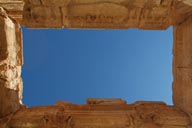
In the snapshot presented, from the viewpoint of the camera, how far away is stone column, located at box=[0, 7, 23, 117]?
800 centimetres

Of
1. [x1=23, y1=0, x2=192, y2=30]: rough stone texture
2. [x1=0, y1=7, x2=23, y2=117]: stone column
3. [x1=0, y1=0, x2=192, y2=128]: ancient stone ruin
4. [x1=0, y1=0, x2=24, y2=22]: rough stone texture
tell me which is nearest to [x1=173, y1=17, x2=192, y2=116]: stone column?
[x1=0, y1=0, x2=192, y2=128]: ancient stone ruin

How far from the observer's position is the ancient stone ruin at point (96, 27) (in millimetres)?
7965

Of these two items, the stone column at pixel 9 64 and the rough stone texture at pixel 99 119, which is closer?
the rough stone texture at pixel 99 119

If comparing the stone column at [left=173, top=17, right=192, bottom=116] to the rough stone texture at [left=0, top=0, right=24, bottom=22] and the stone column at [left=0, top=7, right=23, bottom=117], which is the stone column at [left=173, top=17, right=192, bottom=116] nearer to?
the rough stone texture at [left=0, top=0, right=24, bottom=22]

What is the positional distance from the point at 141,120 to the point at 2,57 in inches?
164

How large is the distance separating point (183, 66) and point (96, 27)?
9.63 feet

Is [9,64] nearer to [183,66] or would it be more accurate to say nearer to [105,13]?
[105,13]

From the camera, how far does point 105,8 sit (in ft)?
28.0

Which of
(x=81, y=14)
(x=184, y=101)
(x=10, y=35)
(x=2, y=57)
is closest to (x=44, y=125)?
(x=2, y=57)

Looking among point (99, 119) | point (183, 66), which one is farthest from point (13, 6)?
point (183, 66)

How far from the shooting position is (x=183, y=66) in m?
8.80

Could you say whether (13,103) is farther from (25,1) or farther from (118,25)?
(118,25)

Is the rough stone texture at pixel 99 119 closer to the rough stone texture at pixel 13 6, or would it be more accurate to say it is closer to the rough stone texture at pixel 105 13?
the rough stone texture at pixel 105 13

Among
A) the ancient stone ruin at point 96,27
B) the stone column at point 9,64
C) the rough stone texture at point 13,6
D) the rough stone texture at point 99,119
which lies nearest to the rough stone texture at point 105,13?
the ancient stone ruin at point 96,27
